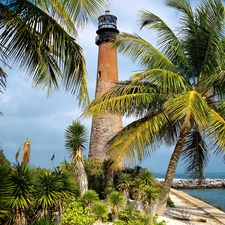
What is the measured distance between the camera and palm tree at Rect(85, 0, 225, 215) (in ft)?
28.1

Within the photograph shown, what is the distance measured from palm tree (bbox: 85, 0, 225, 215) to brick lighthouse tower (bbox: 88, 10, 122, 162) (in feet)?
31.1

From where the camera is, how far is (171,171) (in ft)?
31.4

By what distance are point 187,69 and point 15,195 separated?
701 centimetres

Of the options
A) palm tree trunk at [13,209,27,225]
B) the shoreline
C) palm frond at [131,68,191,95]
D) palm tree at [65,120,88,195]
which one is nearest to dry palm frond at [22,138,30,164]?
palm tree at [65,120,88,195]

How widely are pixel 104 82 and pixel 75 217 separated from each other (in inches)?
574

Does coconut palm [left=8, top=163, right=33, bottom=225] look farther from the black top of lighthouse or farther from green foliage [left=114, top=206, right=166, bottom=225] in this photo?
the black top of lighthouse

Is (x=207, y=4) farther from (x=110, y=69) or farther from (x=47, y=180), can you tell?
(x=110, y=69)

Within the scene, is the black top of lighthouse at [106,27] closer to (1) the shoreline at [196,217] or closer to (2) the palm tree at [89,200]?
(1) the shoreline at [196,217]

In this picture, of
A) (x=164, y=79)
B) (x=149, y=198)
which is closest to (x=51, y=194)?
(x=149, y=198)

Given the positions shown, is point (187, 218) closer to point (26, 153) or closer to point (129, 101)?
point (129, 101)

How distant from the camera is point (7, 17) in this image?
4.40 metres

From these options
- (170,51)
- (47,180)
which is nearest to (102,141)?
(170,51)

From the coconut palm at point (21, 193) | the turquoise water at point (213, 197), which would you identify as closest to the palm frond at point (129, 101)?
the coconut palm at point (21, 193)

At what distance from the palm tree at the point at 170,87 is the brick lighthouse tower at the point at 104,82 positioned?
949cm
